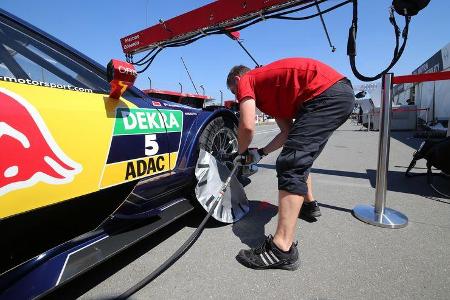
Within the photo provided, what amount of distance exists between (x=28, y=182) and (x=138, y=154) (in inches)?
22.9

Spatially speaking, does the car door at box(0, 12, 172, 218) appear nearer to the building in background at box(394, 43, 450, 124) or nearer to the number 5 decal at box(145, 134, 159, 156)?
the number 5 decal at box(145, 134, 159, 156)

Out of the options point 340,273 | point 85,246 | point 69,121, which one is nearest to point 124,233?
point 85,246

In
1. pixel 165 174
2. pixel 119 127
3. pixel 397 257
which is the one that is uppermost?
pixel 119 127

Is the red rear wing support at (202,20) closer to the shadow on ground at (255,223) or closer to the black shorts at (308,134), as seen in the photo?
the black shorts at (308,134)

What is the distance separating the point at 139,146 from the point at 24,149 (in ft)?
1.95

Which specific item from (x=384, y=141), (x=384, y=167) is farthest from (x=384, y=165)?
(x=384, y=141)

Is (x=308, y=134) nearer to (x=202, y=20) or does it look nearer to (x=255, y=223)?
(x=255, y=223)

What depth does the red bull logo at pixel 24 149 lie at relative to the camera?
104cm

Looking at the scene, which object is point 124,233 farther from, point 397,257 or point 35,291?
point 397,257

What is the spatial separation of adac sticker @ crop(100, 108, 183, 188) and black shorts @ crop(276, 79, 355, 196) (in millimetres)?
730

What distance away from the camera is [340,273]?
1702 millimetres

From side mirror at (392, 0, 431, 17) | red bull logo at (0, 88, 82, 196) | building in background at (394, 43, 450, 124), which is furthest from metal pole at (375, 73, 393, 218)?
building in background at (394, 43, 450, 124)

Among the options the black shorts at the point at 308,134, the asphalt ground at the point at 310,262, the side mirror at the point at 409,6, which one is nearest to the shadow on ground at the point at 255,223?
the asphalt ground at the point at 310,262

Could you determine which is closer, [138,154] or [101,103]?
[101,103]
